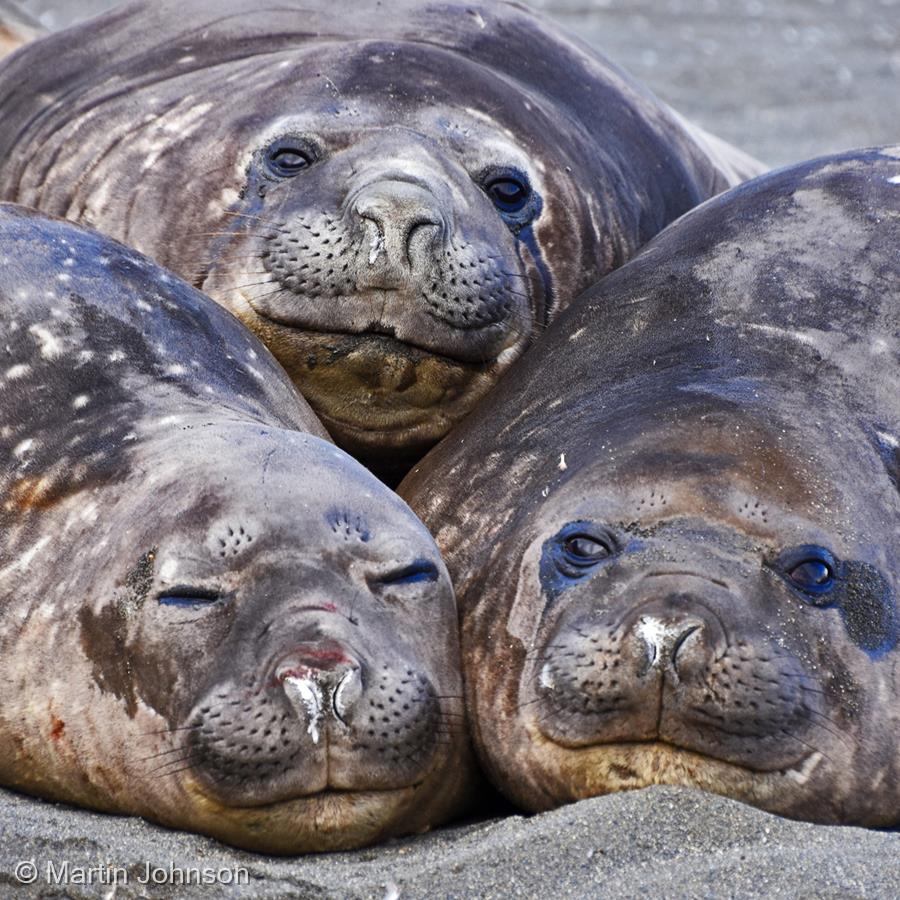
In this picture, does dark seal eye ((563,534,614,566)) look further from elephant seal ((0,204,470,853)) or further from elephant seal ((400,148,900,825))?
elephant seal ((0,204,470,853))

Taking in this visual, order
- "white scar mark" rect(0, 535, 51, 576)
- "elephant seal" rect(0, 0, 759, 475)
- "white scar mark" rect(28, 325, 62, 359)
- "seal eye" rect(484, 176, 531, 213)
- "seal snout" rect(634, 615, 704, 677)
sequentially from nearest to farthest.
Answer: "seal snout" rect(634, 615, 704, 677)
"white scar mark" rect(0, 535, 51, 576)
"white scar mark" rect(28, 325, 62, 359)
"elephant seal" rect(0, 0, 759, 475)
"seal eye" rect(484, 176, 531, 213)

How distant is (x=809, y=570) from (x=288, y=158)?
81.0 inches

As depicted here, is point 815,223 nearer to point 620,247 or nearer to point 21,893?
point 620,247

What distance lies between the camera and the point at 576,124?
220 inches

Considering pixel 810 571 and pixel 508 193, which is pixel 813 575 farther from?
pixel 508 193

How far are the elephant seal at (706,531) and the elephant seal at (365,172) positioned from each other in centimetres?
31

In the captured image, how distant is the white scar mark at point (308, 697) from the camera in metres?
3.27

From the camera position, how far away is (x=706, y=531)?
12.1 feet

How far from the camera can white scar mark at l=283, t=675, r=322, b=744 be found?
327cm

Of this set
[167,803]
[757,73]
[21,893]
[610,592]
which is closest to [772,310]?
[610,592]

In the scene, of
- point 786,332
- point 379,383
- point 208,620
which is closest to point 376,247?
point 379,383

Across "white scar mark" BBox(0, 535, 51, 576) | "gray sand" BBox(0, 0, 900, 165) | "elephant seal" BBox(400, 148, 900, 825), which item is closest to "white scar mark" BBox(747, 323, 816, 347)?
"elephant seal" BBox(400, 148, 900, 825)

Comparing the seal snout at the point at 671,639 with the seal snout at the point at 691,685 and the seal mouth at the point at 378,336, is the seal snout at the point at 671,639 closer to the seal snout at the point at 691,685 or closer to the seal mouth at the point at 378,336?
the seal snout at the point at 691,685

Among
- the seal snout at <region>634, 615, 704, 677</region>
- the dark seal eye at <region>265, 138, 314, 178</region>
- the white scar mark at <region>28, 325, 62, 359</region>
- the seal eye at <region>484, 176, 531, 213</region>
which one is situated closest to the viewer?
the seal snout at <region>634, 615, 704, 677</region>
